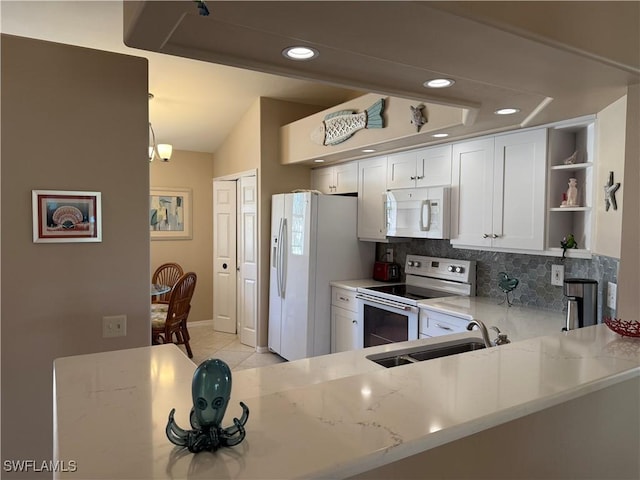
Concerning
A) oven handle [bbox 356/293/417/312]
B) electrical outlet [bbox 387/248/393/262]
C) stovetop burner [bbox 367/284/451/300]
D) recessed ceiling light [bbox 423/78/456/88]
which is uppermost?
recessed ceiling light [bbox 423/78/456/88]

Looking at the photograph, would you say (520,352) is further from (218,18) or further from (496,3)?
(218,18)

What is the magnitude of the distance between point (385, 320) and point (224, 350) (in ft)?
7.58

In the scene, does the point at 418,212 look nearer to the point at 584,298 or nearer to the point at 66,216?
the point at 584,298

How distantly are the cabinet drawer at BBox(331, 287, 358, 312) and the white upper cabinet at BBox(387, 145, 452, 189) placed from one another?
110 centimetres

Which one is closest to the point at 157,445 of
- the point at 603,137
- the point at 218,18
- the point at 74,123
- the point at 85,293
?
the point at 218,18

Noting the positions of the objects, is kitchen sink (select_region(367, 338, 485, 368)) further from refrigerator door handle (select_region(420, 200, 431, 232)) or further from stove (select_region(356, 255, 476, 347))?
refrigerator door handle (select_region(420, 200, 431, 232))

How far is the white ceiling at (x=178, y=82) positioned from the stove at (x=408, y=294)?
7.23 feet

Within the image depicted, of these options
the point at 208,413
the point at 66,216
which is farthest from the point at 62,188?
the point at 208,413

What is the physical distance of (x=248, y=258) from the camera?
527cm

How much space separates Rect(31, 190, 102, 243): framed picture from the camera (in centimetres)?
207

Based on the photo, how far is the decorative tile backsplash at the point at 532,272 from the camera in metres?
2.63

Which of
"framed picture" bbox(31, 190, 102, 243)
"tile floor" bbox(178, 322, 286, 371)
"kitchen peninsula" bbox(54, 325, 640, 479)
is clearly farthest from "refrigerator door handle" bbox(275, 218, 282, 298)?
"kitchen peninsula" bbox(54, 325, 640, 479)

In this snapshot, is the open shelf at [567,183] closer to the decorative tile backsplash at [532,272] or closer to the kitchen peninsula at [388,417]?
the decorative tile backsplash at [532,272]

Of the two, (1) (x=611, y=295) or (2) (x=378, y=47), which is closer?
(2) (x=378, y=47)
